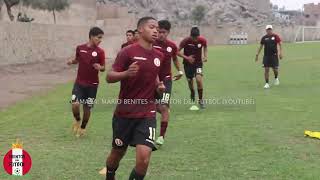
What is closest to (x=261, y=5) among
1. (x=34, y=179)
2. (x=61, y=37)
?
(x=61, y=37)

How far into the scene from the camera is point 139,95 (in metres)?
6.46

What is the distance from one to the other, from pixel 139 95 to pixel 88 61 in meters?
3.96

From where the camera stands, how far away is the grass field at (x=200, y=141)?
25.4ft

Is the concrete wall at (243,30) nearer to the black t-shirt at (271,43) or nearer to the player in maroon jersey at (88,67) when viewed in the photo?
the black t-shirt at (271,43)

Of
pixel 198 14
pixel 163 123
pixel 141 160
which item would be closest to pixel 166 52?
pixel 163 123

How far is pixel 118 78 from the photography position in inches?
247

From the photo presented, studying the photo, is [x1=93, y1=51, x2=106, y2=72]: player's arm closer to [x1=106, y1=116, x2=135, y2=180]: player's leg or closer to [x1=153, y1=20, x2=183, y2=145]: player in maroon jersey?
[x1=153, y1=20, x2=183, y2=145]: player in maroon jersey

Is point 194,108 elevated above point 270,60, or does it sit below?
below

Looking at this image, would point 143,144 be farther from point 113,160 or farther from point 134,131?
point 113,160

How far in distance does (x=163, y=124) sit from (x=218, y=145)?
0.92 metres

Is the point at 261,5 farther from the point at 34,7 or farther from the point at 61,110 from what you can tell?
the point at 61,110

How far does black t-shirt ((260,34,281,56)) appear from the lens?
19.3 meters

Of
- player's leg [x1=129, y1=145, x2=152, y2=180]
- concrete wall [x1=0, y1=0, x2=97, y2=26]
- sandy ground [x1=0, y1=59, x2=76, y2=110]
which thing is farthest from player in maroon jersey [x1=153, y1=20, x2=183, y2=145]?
concrete wall [x1=0, y1=0, x2=97, y2=26]

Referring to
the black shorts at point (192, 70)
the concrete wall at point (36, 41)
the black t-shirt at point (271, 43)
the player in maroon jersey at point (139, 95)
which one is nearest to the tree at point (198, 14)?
the concrete wall at point (36, 41)
